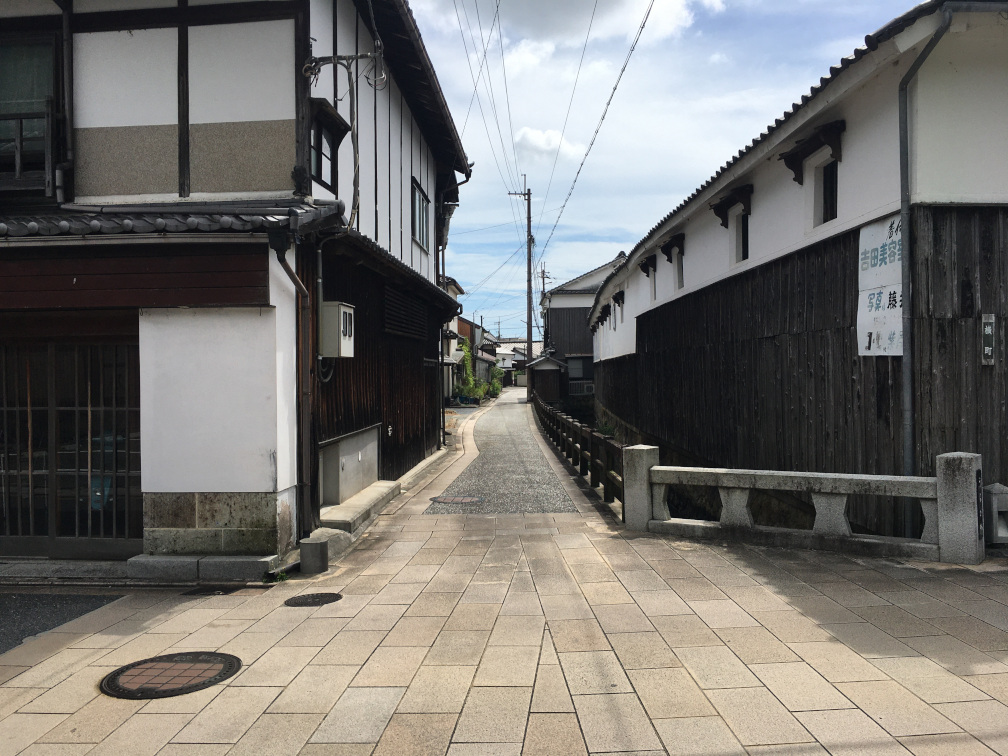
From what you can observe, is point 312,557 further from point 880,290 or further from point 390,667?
point 880,290

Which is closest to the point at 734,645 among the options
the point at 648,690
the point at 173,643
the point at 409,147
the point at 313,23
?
the point at 648,690

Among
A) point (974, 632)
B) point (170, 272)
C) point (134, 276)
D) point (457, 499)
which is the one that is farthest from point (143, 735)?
point (457, 499)

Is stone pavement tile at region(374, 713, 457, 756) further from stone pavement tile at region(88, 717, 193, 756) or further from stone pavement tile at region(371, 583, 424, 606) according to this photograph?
stone pavement tile at region(371, 583, 424, 606)

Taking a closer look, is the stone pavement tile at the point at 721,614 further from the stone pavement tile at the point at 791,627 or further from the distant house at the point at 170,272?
the distant house at the point at 170,272

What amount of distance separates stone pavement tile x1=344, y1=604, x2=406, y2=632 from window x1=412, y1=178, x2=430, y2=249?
33.3 feet

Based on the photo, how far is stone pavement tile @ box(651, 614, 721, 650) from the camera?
5038 millimetres

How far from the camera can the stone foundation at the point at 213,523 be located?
718 centimetres

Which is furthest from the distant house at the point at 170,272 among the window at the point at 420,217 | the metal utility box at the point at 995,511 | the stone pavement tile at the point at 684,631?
the metal utility box at the point at 995,511

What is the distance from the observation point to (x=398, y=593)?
6500 mm

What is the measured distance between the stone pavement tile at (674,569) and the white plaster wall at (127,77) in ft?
25.0

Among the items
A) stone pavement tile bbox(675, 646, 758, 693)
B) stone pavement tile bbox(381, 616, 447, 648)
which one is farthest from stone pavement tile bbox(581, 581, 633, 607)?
stone pavement tile bbox(381, 616, 447, 648)

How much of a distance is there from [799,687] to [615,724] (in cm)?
128

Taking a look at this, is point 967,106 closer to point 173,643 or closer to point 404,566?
point 404,566

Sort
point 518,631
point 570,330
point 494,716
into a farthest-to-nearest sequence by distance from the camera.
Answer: point 570,330 < point 518,631 < point 494,716
